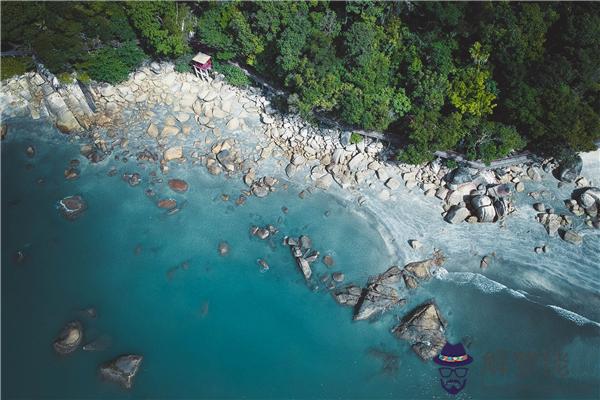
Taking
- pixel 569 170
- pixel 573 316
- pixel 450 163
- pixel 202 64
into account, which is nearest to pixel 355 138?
pixel 450 163

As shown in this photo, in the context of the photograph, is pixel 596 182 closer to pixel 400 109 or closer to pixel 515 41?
pixel 515 41

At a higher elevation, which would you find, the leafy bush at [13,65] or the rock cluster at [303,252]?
the leafy bush at [13,65]

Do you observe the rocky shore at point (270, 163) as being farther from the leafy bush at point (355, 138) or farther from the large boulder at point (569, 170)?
the leafy bush at point (355, 138)

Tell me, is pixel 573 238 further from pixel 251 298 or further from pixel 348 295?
pixel 251 298

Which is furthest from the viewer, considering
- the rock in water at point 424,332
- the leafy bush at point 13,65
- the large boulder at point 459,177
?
the leafy bush at point 13,65

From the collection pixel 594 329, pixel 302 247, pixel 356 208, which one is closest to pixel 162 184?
pixel 302 247

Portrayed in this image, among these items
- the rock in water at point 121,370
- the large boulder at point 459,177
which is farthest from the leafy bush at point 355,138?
the rock in water at point 121,370
